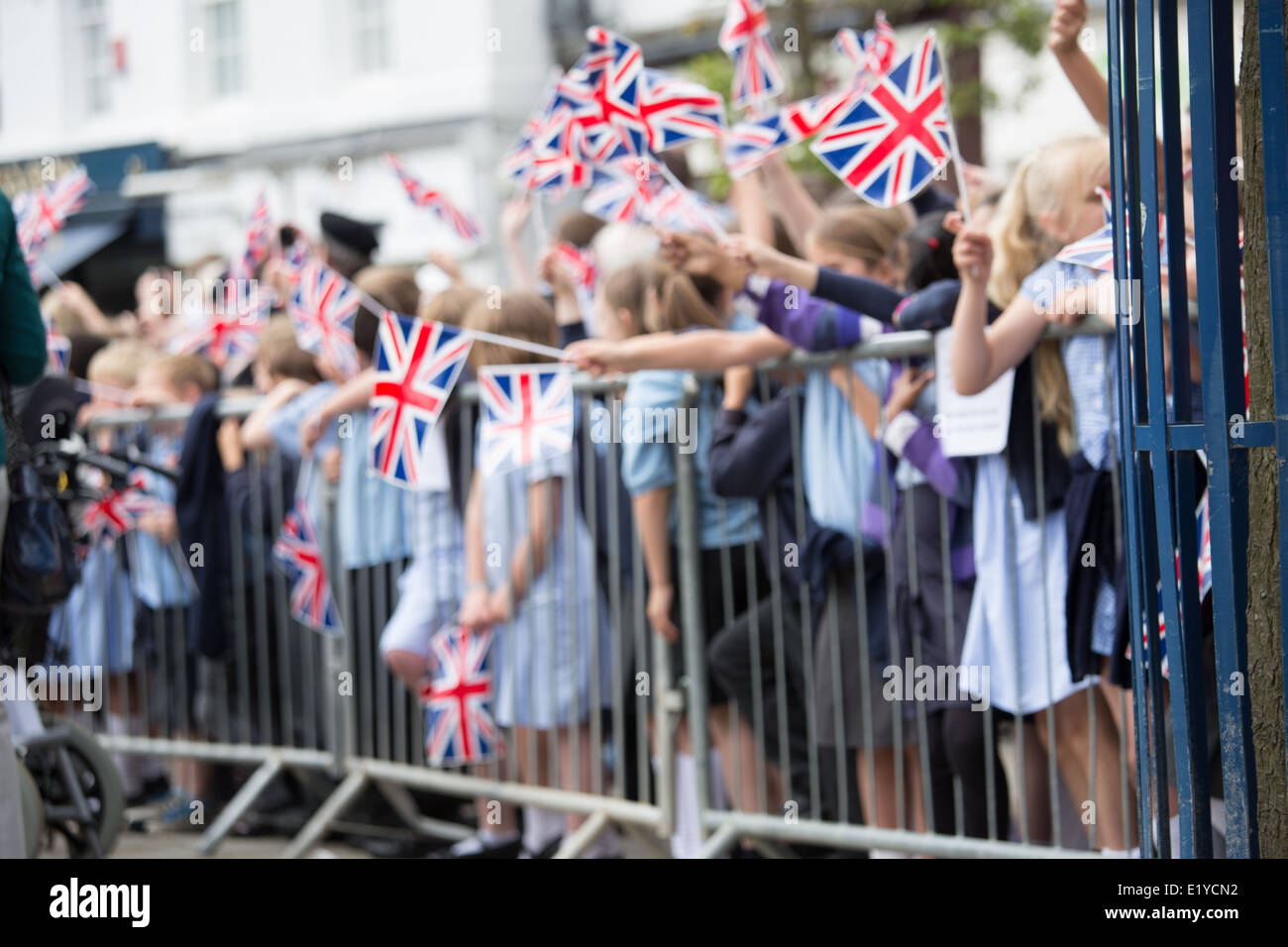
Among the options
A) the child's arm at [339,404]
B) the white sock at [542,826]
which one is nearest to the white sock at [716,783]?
the white sock at [542,826]

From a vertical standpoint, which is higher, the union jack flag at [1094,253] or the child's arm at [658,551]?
the union jack flag at [1094,253]

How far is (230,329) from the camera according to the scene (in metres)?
7.44

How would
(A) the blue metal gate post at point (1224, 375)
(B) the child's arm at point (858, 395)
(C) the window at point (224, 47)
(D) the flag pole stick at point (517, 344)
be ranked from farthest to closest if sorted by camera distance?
(C) the window at point (224, 47) < (D) the flag pole stick at point (517, 344) < (B) the child's arm at point (858, 395) < (A) the blue metal gate post at point (1224, 375)

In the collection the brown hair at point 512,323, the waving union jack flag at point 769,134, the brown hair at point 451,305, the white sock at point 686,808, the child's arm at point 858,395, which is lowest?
the white sock at point 686,808

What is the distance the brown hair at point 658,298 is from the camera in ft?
17.0

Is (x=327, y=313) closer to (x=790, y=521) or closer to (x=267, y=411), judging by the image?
(x=267, y=411)

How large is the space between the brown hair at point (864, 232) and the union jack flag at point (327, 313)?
1764 millimetres

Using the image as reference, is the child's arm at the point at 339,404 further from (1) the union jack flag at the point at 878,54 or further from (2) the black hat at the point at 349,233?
(1) the union jack flag at the point at 878,54

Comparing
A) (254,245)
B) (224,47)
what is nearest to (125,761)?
(254,245)

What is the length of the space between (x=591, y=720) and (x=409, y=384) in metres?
1.20

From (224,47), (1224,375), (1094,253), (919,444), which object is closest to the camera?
(1224,375)
